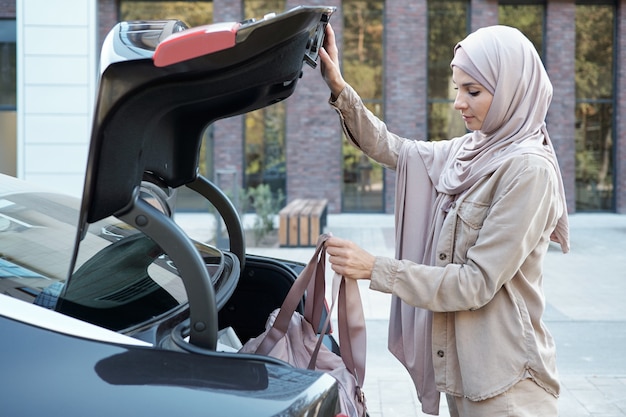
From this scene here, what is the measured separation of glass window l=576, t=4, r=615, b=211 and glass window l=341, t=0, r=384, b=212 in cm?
488

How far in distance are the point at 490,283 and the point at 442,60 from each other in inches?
663

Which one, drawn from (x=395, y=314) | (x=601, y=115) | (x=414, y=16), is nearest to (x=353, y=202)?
(x=414, y=16)

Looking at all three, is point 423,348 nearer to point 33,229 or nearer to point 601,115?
Result: point 33,229

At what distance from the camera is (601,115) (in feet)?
61.2

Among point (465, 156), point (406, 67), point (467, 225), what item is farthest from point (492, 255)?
point (406, 67)

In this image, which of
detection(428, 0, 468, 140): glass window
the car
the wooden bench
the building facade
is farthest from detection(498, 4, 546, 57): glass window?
the car

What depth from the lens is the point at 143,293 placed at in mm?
2104

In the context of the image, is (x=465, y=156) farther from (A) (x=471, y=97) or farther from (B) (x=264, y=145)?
(B) (x=264, y=145)

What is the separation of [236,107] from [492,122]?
766 mm

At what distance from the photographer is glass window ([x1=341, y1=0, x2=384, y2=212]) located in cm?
1819

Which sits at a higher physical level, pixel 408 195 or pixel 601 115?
pixel 601 115

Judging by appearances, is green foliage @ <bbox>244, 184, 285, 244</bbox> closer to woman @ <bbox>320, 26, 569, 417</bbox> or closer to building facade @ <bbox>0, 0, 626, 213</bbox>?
building facade @ <bbox>0, 0, 626, 213</bbox>

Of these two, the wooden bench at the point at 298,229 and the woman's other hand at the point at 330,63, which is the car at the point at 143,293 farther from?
the wooden bench at the point at 298,229

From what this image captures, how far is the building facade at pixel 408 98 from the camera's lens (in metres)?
18.0
